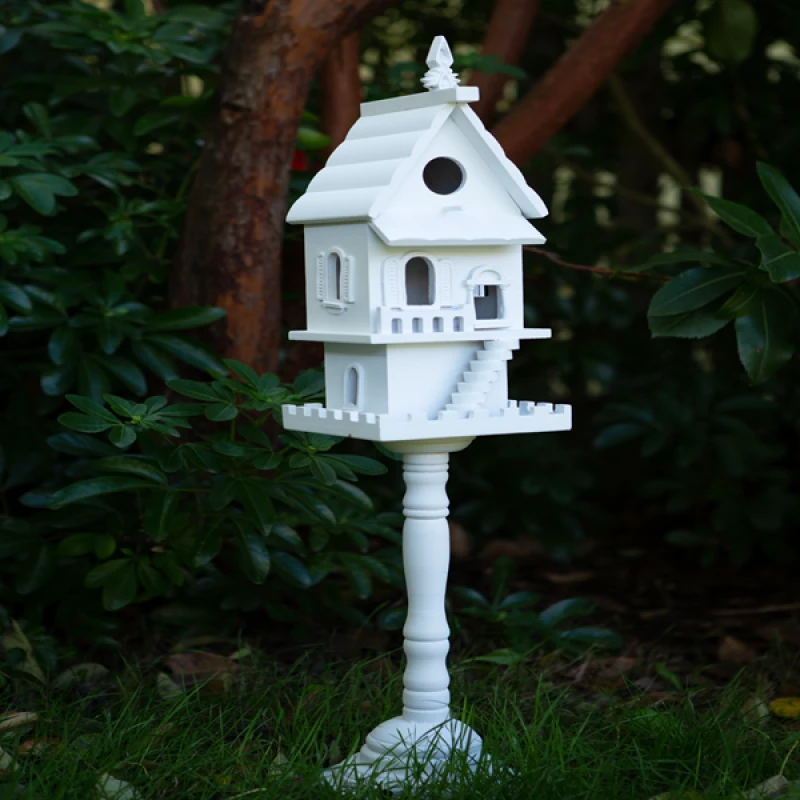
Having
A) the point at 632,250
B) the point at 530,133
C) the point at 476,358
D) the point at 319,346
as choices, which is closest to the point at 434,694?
the point at 476,358

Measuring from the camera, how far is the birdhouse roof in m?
2.26

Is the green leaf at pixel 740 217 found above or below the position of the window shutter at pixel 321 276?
above

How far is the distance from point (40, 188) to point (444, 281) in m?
1.19

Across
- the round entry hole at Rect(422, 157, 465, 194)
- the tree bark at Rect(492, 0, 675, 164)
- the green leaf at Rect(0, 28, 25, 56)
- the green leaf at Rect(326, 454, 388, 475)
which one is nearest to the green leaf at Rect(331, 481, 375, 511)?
the green leaf at Rect(326, 454, 388, 475)

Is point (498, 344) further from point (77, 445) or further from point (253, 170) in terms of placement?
point (77, 445)

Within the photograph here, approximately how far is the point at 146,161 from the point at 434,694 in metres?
1.92

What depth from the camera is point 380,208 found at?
87.9 inches

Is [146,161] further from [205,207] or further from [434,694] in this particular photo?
[434,694]

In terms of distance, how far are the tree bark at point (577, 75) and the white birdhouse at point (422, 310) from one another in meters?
1.13

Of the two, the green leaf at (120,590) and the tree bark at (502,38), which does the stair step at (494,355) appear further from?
the tree bark at (502,38)

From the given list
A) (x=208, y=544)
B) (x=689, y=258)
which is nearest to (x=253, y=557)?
(x=208, y=544)

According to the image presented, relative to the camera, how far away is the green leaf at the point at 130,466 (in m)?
2.76

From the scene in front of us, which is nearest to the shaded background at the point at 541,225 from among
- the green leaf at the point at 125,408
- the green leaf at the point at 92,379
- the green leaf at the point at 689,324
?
the green leaf at the point at 92,379

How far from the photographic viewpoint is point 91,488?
2691 mm
